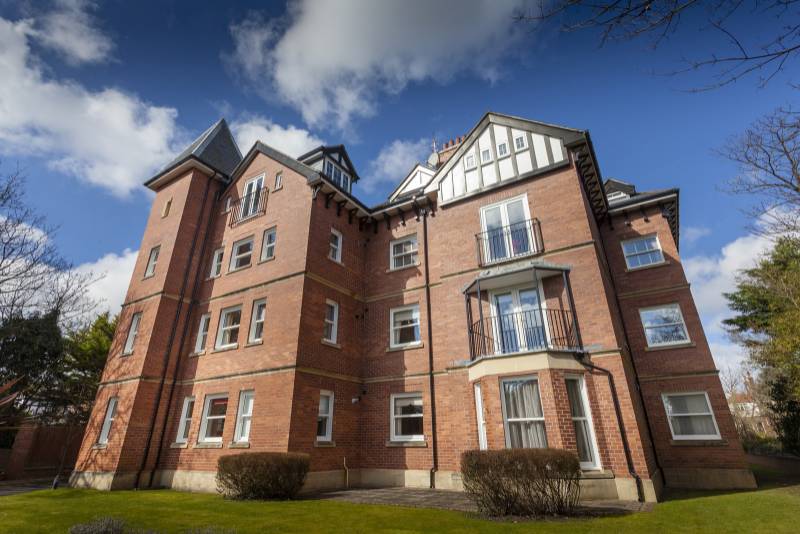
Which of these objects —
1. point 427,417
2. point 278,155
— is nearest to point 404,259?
point 427,417

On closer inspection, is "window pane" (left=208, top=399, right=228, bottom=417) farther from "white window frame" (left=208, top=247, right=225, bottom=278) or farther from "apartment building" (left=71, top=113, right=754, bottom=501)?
"white window frame" (left=208, top=247, right=225, bottom=278)

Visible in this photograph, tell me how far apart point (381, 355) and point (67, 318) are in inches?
584

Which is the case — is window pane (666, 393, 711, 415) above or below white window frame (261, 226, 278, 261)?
below

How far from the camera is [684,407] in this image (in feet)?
43.9

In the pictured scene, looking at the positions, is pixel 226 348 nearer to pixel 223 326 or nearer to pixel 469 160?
pixel 223 326

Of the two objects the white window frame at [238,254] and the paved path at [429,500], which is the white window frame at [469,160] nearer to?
the white window frame at [238,254]

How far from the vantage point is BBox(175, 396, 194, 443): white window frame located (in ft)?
46.6

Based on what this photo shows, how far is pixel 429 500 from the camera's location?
972cm

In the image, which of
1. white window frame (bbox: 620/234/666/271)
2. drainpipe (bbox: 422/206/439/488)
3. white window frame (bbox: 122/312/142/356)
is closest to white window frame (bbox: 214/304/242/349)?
white window frame (bbox: 122/312/142/356)

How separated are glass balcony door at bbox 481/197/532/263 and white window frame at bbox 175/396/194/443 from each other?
12.6 m

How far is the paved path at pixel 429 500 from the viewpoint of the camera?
8234 millimetres

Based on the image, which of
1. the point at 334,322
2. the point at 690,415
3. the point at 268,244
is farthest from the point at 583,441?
the point at 268,244

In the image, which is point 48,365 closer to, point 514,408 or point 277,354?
point 277,354

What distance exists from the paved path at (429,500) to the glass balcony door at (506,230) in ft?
24.5
